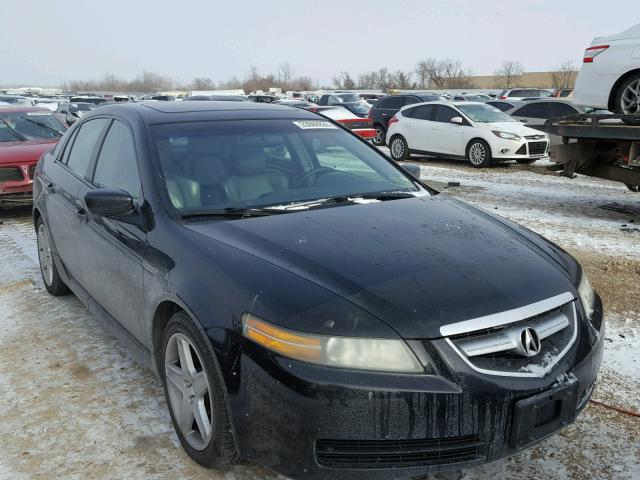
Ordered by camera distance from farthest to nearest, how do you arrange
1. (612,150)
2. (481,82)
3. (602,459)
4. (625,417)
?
(481,82), (612,150), (625,417), (602,459)

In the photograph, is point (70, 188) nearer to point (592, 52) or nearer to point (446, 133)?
point (592, 52)

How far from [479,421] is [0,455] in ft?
7.34

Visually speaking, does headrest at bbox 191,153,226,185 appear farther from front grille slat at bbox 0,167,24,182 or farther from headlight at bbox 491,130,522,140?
headlight at bbox 491,130,522,140

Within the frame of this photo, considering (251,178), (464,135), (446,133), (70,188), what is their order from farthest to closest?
(446,133) < (464,135) < (70,188) < (251,178)

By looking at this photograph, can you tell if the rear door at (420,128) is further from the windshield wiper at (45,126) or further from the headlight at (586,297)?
the headlight at (586,297)

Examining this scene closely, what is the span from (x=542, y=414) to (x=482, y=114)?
520 inches

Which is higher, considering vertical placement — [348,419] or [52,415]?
[348,419]

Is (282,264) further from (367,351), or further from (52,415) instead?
(52,415)

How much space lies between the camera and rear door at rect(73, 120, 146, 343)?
3.08 m

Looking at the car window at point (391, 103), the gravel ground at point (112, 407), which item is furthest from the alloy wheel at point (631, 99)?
the car window at point (391, 103)

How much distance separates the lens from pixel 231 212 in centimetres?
305

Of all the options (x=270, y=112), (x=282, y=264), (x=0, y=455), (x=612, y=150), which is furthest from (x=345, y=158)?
(x=612, y=150)

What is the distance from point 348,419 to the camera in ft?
6.76

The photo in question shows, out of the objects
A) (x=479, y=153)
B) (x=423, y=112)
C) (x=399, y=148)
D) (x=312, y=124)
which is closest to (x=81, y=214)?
(x=312, y=124)
